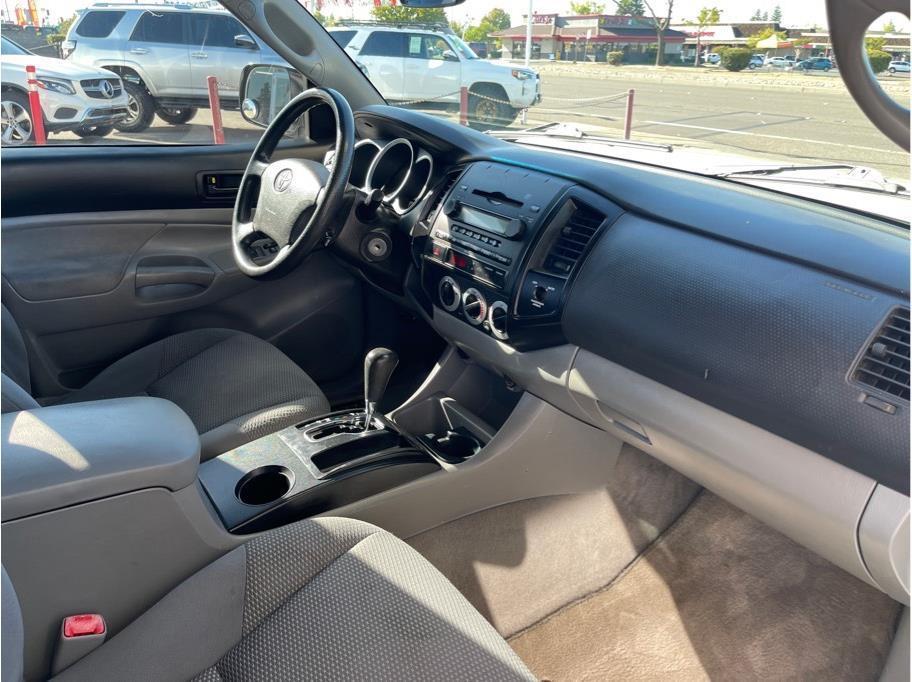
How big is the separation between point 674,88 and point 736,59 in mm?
1391

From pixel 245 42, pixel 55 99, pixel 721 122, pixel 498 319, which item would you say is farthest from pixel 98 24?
pixel 721 122

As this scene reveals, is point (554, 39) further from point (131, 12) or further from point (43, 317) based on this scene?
point (43, 317)

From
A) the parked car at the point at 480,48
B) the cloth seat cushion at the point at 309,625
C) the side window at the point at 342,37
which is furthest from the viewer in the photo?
the parked car at the point at 480,48

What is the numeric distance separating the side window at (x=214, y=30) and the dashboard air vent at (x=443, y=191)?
0.87 m

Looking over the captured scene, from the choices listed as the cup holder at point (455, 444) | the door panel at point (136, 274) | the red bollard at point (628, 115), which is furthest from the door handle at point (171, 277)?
the red bollard at point (628, 115)

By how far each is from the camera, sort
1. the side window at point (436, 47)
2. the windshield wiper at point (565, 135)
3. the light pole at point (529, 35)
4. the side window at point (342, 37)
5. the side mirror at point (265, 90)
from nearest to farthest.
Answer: the windshield wiper at point (565, 135) < the side window at point (342, 37) < the side mirror at point (265, 90) < the light pole at point (529, 35) < the side window at point (436, 47)

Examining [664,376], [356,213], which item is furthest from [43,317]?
[664,376]

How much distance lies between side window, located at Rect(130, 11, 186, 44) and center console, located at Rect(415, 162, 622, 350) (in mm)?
1407

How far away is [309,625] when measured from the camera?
1.19 m

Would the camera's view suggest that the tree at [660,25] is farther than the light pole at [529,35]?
No

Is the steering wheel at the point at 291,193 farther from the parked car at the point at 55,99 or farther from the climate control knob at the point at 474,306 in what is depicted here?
the parked car at the point at 55,99

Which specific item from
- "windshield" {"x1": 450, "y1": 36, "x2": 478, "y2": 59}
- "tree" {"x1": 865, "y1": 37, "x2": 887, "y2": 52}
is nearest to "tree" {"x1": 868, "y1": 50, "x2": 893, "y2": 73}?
"tree" {"x1": 865, "y1": 37, "x2": 887, "y2": 52}

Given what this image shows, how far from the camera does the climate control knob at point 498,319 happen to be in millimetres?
1835

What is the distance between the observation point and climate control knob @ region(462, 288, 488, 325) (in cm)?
191
